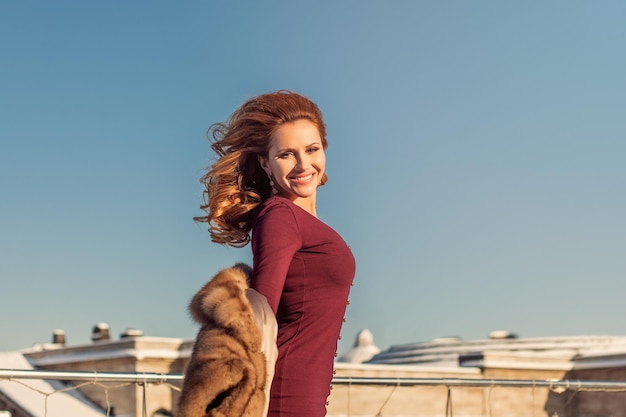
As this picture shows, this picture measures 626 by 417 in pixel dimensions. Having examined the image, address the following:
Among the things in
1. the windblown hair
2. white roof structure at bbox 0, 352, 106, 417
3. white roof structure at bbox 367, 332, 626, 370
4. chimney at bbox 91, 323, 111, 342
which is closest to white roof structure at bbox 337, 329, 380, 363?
white roof structure at bbox 367, 332, 626, 370

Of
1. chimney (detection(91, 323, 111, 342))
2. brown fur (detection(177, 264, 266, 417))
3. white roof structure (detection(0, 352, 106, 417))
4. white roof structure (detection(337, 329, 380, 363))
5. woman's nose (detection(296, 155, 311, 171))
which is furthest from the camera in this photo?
white roof structure (detection(337, 329, 380, 363))

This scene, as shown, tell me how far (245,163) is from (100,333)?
25.6 m

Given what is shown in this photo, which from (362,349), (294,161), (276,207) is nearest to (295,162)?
(294,161)

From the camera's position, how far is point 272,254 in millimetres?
2662

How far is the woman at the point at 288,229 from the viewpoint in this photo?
272 centimetres

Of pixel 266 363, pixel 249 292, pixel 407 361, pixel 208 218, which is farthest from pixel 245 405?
pixel 407 361

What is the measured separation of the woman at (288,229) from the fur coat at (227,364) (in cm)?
12

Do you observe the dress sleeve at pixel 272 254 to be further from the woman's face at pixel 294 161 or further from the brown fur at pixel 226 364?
the woman's face at pixel 294 161

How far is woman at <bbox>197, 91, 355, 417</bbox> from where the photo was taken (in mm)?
2721

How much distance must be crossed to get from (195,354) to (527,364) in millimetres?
19168

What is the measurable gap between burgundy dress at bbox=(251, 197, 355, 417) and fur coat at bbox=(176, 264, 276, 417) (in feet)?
0.40

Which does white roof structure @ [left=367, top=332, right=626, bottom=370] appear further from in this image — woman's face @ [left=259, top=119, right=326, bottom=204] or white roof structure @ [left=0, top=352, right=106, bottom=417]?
woman's face @ [left=259, top=119, right=326, bottom=204]

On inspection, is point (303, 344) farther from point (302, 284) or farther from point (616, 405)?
point (616, 405)

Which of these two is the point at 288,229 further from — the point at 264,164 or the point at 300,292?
the point at 264,164
